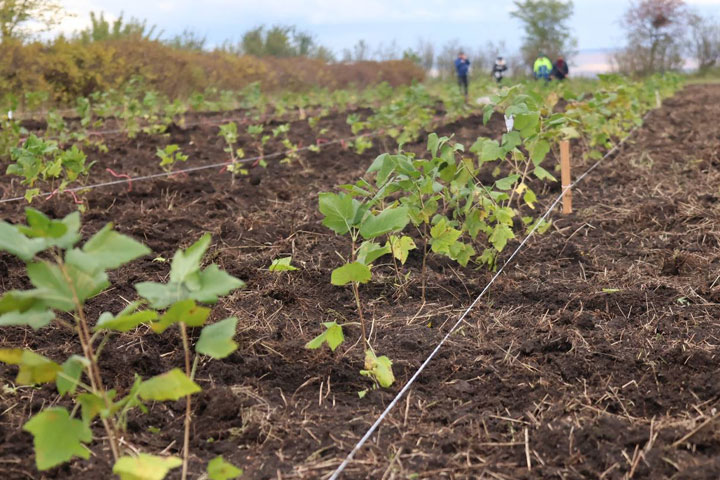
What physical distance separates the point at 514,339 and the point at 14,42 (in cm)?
1357

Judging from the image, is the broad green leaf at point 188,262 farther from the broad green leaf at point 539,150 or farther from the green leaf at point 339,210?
the broad green leaf at point 539,150

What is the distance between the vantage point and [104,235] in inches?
59.9

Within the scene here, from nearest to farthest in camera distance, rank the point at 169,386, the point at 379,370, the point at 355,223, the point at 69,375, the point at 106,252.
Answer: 1. the point at 106,252
2. the point at 169,386
3. the point at 69,375
4. the point at 379,370
5. the point at 355,223

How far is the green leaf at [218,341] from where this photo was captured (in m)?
1.62

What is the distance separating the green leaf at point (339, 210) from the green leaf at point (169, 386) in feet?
3.47

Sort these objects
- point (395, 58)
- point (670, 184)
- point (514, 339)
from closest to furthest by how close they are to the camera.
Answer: point (514, 339) → point (670, 184) → point (395, 58)

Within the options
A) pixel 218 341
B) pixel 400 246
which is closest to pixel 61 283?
pixel 218 341

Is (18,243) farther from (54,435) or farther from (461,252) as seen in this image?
(461,252)

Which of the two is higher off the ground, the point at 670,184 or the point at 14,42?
the point at 14,42

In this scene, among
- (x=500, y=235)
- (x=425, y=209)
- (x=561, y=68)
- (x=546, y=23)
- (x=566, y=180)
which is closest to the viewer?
(x=425, y=209)

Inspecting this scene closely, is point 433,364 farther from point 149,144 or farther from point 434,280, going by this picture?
point 149,144

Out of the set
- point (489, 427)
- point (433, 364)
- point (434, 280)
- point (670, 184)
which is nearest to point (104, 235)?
point (489, 427)

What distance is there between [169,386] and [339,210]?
1.13 m

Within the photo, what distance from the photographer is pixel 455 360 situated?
2.75m
